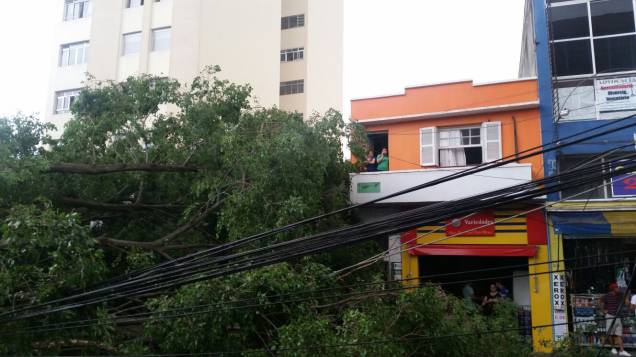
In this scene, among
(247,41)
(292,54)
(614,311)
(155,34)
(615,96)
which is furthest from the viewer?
(292,54)

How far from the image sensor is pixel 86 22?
23.2 meters

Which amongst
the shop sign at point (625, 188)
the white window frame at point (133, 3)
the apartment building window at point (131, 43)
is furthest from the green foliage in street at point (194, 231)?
the white window frame at point (133, 3)

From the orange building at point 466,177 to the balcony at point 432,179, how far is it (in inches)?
0.9

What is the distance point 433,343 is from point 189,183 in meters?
6.07

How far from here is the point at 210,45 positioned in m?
21.0

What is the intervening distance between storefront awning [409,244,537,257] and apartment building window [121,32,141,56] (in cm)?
1602

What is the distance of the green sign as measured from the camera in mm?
12523

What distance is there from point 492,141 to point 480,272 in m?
3.30

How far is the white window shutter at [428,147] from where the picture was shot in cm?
1295

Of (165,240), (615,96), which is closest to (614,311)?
(615,96)

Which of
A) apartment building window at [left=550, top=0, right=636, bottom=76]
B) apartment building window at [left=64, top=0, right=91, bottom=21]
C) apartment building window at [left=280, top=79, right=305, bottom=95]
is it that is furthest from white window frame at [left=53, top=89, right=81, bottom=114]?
apartment building window at [left=550, top=0, right=636, bottom=76]

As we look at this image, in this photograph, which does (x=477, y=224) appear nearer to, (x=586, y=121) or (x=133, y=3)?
(x=586, y=121)

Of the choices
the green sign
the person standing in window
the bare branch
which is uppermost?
the person standing in window

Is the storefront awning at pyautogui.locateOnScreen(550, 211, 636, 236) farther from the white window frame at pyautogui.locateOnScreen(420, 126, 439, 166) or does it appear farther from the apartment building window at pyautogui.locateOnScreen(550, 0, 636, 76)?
the apartment building window at pyautogui.locateOnScreen(550, 0, 636, 76)
